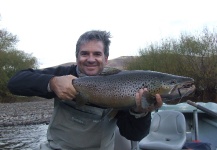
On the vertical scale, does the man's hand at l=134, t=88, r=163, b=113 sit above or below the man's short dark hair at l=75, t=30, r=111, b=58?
below

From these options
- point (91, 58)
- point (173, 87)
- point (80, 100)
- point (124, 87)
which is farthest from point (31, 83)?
point (173, 87)

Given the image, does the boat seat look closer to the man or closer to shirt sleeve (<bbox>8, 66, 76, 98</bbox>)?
the man

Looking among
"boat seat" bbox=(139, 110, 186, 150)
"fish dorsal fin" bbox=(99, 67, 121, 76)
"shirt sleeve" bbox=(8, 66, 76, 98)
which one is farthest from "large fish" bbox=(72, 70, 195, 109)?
"boat seat" bbox=(139, 110, 186, 150)

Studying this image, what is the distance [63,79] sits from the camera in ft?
9.73

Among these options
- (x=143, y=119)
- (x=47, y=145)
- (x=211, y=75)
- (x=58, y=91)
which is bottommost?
(x=211, y=75)

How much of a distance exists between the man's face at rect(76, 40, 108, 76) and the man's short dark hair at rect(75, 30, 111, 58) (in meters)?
0.04

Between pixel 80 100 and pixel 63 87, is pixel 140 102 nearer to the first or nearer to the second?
pixel 80 100

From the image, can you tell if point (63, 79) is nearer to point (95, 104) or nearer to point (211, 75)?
point (95, 104)

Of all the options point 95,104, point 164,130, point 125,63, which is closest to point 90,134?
point 95,104

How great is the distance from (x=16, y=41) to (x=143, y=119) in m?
45.8

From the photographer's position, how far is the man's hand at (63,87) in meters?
2.93

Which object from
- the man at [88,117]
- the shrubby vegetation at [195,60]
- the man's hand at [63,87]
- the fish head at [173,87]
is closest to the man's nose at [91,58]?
the man at [88,117]

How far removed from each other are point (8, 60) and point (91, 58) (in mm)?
49208

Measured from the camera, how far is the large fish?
121 inches
